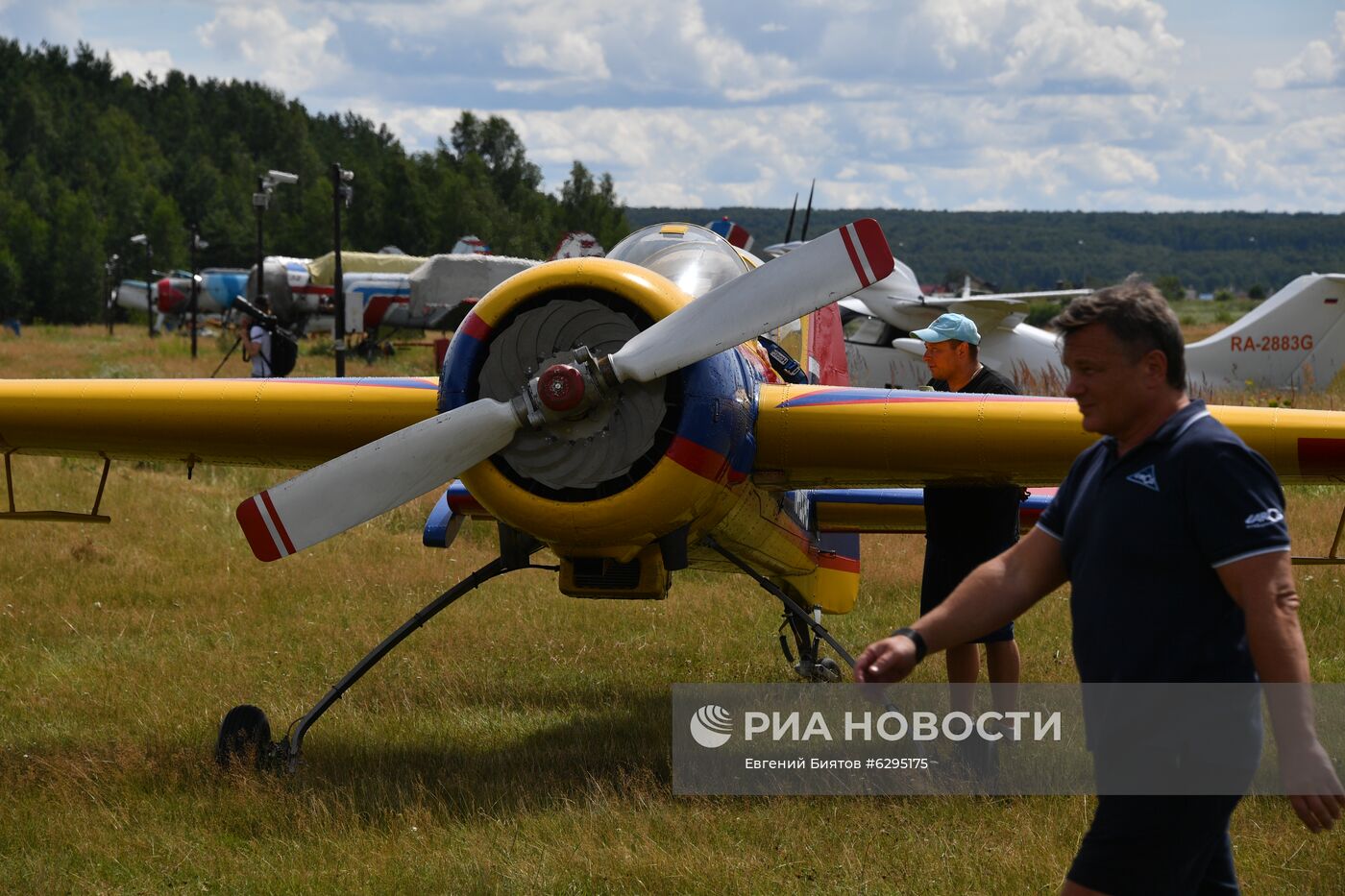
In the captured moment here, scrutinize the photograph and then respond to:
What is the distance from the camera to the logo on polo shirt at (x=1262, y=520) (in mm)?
2732

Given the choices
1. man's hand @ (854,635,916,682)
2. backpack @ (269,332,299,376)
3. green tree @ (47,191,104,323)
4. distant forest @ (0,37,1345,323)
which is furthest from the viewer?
green tree @ (47,191,104,323)

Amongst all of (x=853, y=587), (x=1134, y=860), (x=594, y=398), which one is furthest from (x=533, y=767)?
(x=1134, y=860)

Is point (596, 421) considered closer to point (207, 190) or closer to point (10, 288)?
point (10, 288)

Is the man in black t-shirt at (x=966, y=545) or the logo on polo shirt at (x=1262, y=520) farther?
the man in black t-shirt at (x=966, y=545)

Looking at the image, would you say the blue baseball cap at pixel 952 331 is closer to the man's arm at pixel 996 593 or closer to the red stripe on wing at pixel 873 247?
the red stripe on wing at pixel 873 247

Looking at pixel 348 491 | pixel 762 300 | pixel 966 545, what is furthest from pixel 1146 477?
pixel 348 491

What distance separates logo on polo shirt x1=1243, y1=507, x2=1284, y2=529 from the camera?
2732 mm

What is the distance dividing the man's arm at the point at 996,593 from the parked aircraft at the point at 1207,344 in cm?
1781

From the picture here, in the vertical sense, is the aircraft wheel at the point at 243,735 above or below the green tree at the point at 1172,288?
below

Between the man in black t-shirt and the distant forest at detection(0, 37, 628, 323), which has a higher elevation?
the distant forest at detection(0, 37, 628, 323)

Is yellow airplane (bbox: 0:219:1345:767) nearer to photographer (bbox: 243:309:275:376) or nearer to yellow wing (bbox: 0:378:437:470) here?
yellow wing (bbox: 0:378:437:470)

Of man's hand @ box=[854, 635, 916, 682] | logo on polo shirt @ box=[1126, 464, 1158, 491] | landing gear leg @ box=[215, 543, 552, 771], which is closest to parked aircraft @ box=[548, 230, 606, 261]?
landing gear leg @ box=[215, 543, 552, 771]

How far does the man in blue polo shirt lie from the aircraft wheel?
13.7 ft

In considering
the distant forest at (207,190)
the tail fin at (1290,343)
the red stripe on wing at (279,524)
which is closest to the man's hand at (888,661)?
the red stripe on wing at (279,524)
